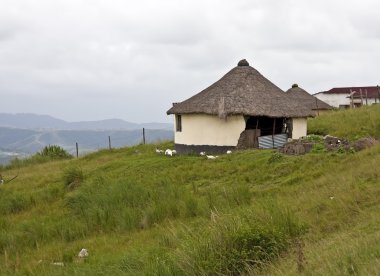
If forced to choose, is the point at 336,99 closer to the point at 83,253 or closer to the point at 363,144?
the point at 363,144

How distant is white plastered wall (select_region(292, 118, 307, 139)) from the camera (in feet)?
75.4

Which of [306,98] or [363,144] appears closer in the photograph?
[363,144]

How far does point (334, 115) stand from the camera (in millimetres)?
26094

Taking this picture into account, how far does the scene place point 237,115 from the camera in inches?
830

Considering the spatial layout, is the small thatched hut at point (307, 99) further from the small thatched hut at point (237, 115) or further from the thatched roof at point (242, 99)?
the thatched roof at point (242, 99)

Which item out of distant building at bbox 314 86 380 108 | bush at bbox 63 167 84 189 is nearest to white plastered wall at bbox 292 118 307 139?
bush at bbox 63 167 84 189

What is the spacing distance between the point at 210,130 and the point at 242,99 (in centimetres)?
192

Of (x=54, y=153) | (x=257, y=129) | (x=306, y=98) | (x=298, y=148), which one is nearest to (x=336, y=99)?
(x=306, y=98)

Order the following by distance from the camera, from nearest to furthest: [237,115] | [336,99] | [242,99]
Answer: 1. [237,115]
2. [242,99]
3. [336,99]

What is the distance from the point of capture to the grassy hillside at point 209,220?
5.99 meters

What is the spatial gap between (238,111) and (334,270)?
53.0ft

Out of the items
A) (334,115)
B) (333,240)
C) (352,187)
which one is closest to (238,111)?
(334,115)

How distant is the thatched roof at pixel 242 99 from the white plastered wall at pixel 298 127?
0.46 meters

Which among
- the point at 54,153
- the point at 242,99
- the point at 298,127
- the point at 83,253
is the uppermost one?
the point at 242,99
